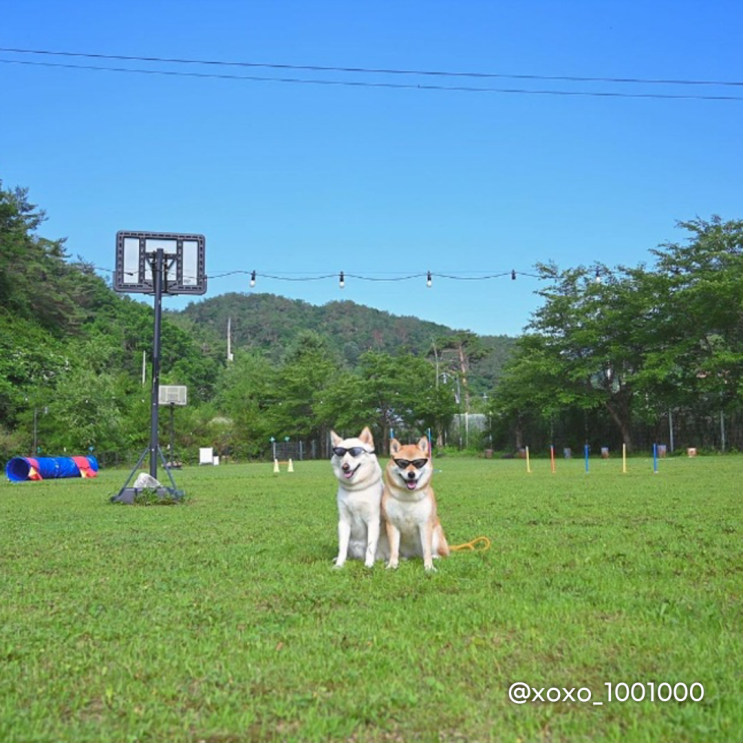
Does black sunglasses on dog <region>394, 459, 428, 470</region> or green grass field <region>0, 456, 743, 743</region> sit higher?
black sunglasses on dog <region>394, 459, 428, 470</region>

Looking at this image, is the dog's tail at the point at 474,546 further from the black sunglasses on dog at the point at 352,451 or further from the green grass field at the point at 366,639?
the black sunglasses on dog at the point at 352,451

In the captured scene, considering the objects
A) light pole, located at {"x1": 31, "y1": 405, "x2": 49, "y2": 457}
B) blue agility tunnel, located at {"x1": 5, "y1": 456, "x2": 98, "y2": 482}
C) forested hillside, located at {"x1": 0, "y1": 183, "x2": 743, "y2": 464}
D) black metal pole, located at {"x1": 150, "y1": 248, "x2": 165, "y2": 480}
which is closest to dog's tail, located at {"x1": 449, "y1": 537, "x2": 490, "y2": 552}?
black metal pole, located at {"x1": 150, "y1": 248, "x2": 165, "y2": 480}

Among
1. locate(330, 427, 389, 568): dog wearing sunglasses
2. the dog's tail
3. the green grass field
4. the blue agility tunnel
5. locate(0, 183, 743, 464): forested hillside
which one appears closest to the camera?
the green grass field

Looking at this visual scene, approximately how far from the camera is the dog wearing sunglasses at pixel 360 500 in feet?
18.0

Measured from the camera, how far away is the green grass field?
2545mm

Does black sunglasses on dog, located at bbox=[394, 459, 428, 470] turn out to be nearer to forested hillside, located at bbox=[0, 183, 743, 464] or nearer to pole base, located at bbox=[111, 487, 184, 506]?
pole base, located at bbox=[111, 487, 184, 506]

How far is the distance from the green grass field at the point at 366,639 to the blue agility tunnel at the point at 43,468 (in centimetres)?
1652

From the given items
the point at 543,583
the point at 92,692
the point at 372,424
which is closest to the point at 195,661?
the point at 92,692

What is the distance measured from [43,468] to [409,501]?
20.1 meters

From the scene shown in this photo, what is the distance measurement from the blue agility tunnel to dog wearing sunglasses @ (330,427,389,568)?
1897 centimetres

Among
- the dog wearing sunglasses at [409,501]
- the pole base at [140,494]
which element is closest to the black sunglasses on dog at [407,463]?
the dog wearing sunglasses at [409,501]

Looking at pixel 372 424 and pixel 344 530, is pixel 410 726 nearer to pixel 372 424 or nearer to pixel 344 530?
pixel 344 530

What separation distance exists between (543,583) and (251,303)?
91275 mm

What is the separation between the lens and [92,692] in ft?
9.41
